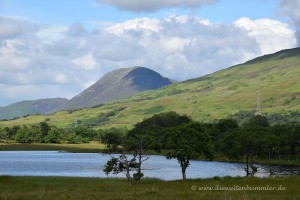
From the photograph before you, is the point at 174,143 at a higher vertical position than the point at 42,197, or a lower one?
higher

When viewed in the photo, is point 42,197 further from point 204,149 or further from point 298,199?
point 204,149

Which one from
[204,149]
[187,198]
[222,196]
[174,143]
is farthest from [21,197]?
[204,149]

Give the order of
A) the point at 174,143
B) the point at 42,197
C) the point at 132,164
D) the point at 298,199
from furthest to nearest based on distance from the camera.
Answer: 1. the point at 174,143
2. the point at 132,164
3. the point at 42,197
4. the point at 298,199

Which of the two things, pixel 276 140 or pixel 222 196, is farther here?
pixel 276 140

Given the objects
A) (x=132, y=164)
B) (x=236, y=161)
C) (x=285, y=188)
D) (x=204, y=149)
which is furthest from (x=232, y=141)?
(x=285, y=188)

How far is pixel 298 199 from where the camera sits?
40.1 meters

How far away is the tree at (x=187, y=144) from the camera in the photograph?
95.0 meters

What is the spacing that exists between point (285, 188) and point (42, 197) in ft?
82.0

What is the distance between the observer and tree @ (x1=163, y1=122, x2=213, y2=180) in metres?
95.0

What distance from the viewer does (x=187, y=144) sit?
316ft

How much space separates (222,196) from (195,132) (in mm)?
58613

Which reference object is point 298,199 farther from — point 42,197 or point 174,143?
point 174,143

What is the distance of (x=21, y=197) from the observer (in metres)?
47.6

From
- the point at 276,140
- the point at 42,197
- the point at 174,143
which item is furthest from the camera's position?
the point at 276,140
